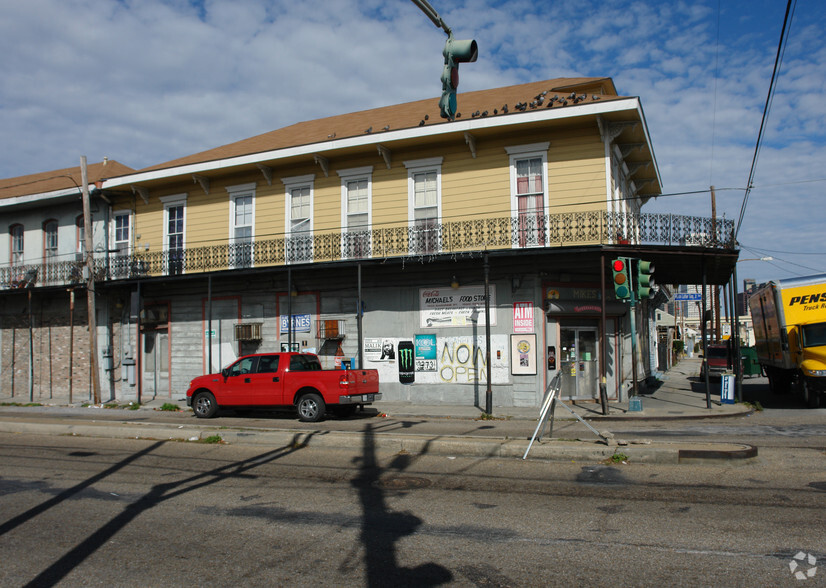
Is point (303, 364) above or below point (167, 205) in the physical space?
below

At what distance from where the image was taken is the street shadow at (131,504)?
5133 millimetres

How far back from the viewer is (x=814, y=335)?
16609 millimetres

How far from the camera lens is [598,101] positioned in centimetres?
1645

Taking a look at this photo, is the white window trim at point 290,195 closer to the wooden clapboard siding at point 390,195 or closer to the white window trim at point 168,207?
the wooden clapboard siding at point 390,195

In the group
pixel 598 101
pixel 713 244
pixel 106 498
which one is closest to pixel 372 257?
pixel 598 101

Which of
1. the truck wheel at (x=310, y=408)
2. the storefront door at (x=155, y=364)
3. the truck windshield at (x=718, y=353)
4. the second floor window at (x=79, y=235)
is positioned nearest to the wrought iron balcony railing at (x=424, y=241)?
the second floor window at (x=79, y=235)

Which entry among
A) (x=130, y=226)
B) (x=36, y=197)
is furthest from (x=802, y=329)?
(x=36, y=197)

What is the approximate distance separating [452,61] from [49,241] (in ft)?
75.0

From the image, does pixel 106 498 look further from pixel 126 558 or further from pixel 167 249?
pixel 167 249

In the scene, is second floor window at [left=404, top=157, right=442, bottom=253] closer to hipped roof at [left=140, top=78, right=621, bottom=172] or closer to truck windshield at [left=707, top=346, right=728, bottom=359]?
hipped roof at [left=140, top=78, right=621, bottom=172]

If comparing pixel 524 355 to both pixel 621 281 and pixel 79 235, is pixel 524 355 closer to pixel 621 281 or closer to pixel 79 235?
pixel 621 281

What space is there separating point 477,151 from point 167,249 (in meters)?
12.1

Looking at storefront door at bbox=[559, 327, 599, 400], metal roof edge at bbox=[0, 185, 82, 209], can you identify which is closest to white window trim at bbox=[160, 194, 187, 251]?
metal roof edge at bbox=[0, 185, 82, 209]

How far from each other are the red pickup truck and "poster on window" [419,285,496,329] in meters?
3.63
